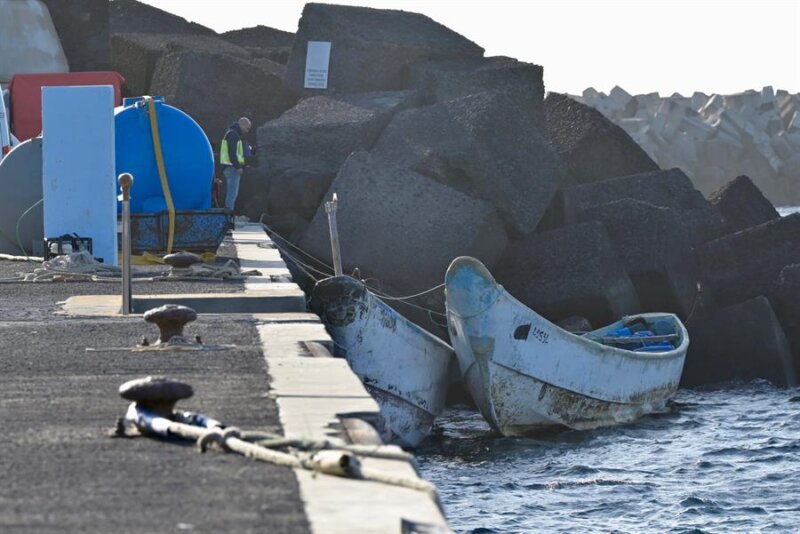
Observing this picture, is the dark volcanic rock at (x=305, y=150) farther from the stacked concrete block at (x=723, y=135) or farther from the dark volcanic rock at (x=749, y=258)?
the stacked concrete block at (x=723, y=135)

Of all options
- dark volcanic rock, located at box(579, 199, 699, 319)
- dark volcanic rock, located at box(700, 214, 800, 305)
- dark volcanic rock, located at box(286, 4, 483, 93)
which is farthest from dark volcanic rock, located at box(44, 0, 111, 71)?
dark volcanic rock, located at box(700, 214, 800, 305)

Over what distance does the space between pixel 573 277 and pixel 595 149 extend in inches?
253

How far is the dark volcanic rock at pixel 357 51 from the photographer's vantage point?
27000 millimetres

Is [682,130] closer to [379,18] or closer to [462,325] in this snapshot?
[379,18]

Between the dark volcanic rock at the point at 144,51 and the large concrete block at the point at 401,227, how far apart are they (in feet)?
29.6

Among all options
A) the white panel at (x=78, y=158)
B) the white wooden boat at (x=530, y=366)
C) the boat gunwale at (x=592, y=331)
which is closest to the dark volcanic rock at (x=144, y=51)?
the boat gunwale at (x=592, y=331)

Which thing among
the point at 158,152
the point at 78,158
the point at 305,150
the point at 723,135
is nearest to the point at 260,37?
the point at 305,150

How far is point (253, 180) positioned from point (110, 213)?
26.8ft

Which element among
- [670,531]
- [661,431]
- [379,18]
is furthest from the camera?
[379,18]

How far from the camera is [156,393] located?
21.2 feet

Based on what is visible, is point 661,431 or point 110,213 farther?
point 661,431

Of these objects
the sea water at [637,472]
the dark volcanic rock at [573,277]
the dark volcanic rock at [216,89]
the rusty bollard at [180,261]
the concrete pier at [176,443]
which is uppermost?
the dark volcanic rock at [216,89]

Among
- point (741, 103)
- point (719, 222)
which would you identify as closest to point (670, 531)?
point (719, 222)

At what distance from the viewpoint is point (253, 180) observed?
2330cm
